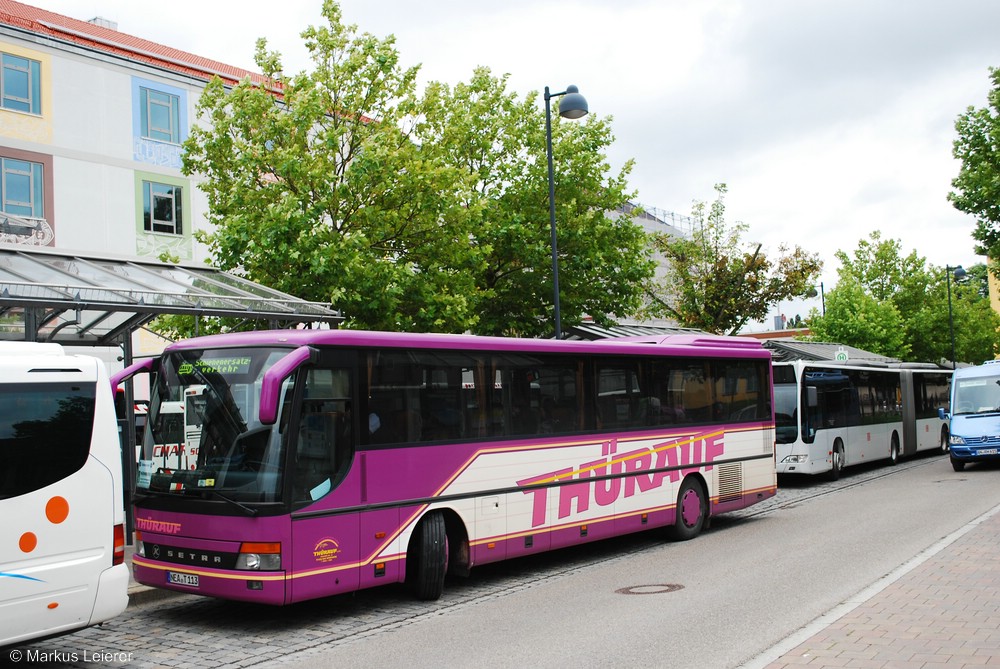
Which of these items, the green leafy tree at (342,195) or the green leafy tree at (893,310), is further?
the green leafy tree at (893,310)

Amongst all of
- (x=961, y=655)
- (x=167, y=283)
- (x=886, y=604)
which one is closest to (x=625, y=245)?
(x=167, y=283)

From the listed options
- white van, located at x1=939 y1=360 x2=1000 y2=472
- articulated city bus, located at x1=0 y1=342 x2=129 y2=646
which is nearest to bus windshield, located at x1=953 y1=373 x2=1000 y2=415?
white van, located at x1=939 y1=360 x2=1000 y2=472

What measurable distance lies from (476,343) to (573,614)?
3263mm

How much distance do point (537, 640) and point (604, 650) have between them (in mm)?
706

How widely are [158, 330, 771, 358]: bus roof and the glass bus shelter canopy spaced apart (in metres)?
2.99

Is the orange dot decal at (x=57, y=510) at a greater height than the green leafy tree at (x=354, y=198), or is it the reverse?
the green leafy tree at (x=354, y=198)

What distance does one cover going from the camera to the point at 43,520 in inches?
275

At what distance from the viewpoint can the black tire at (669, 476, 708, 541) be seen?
14.4m

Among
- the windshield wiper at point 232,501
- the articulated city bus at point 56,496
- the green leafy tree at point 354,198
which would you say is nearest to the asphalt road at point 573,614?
the articulated city bus at point 56,496

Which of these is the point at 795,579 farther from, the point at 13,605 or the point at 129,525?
the point at 129,525

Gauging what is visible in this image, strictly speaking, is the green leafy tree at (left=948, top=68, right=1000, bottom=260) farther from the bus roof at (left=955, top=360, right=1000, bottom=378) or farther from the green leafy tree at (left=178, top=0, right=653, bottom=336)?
the green leafy tree at (left=178, top=0, right=653, bottom=336)

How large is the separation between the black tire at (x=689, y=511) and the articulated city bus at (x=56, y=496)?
348 inches

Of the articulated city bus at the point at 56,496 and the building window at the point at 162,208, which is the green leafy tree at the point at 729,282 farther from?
the articulated city bus at the point at 56,496

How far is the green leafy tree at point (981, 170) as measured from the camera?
2923cm
